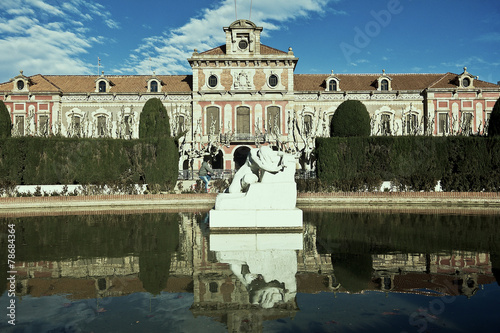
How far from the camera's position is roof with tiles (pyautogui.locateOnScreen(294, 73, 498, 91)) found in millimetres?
36000

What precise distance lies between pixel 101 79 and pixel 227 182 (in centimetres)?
2260

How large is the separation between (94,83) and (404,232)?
3616 cm

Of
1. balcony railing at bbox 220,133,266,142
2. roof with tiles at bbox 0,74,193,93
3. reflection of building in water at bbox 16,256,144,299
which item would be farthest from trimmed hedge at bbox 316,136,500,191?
roof with tiles at bbox 0,74,193,93

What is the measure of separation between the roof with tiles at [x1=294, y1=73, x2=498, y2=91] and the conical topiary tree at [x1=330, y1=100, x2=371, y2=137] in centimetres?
1260

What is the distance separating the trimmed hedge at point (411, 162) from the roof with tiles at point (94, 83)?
19988 millimetres

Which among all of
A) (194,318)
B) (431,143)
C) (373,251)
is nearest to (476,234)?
(373,251)

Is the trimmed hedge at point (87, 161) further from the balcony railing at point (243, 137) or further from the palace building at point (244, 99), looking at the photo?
the palace building at point (244, 99)

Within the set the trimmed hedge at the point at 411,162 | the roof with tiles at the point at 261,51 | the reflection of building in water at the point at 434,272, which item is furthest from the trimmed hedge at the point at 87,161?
the roof with tiles at the point at 261,51

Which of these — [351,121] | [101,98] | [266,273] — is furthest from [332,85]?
[266,273]

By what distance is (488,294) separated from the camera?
5.09 m

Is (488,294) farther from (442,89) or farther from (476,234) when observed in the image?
(442,89)

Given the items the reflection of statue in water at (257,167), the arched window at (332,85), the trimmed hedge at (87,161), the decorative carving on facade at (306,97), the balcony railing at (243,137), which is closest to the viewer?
the reflection of statue in water at (257,167)

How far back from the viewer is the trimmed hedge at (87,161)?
19500mm

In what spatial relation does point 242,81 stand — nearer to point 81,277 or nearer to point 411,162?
point 411,162
